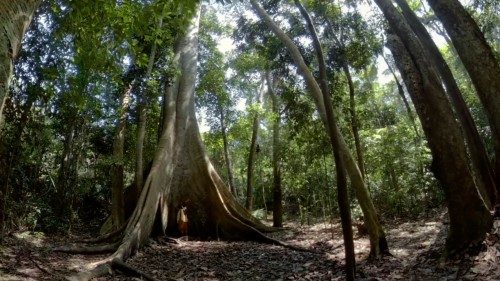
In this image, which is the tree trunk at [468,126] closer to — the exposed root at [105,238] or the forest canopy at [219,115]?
the forest canopy at [219,115]

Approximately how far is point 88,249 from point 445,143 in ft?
23.7

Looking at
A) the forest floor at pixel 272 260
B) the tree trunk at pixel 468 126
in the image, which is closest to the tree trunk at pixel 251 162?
the forest floor at pixel 272 260

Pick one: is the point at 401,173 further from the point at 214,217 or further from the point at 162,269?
the point at 162,269

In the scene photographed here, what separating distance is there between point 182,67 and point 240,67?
499 centimetres

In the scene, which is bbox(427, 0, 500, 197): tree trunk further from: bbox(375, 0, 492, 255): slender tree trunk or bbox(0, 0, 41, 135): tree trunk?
bbox(0, 0, 41, 135): tree trunk

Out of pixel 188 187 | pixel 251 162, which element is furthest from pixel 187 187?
pixel 251 162

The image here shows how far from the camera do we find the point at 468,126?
670cm

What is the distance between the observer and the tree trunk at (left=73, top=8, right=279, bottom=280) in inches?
449

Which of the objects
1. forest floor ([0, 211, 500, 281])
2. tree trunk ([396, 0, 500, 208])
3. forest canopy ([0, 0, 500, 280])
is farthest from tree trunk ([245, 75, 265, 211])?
tree trunk ([396, 0, 500, 208])

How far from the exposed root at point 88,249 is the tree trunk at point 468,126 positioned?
24.0 feet

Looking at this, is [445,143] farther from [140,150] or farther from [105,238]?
[140,150]

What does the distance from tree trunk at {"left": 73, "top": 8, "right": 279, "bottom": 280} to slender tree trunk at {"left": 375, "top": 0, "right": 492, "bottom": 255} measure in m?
5.90

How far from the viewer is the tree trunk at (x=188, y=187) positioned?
11.4 meters

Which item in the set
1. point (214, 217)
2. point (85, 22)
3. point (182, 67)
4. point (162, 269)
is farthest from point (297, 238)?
point (85, 22)
